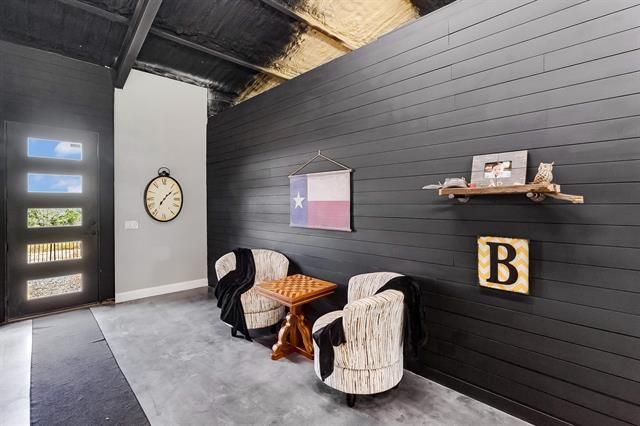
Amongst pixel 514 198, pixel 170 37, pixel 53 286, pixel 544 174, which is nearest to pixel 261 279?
pixel 514 198

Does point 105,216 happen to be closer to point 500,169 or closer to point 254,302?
point 254,302

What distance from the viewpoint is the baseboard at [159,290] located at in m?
4.66

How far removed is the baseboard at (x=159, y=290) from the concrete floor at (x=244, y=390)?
1.18 m

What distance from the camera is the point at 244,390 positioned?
95.0 inches

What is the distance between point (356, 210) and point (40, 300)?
4.33m

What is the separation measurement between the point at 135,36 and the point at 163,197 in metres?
2.38

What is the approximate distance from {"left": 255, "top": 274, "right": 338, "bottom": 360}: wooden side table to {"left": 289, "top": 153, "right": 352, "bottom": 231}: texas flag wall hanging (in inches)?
26.5

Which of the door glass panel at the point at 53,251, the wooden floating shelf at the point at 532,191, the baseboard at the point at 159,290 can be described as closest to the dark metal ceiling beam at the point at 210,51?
the door glass panel at the point at 53,251

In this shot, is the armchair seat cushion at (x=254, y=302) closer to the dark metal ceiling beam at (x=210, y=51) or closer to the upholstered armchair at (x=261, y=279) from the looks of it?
the upholstered armchair at (x=261, y=279)

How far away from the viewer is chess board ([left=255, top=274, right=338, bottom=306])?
2828mm

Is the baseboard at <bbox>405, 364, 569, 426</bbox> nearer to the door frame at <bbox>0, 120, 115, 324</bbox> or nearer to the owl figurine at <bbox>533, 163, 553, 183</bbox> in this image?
the owl figurine at <bbox>533, 163, 553, 183</bbox>

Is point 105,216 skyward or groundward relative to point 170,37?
groundward

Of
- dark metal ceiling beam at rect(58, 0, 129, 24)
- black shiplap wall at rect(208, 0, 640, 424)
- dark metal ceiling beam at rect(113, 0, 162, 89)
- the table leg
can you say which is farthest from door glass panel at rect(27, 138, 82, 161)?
the table leg

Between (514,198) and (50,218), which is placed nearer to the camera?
(514,198)
